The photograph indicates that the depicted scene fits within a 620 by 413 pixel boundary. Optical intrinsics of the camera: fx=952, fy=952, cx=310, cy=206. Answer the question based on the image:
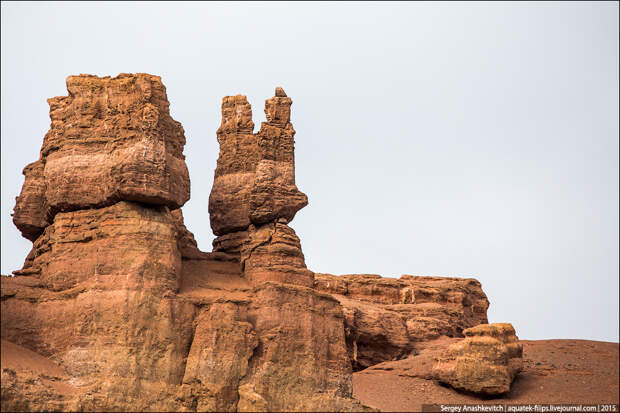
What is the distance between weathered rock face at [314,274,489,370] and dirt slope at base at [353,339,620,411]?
3197 millimetres

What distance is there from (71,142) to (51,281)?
15.5 ft

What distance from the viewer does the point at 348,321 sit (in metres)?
44.2

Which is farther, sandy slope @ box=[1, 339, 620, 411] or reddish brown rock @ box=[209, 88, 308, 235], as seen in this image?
sandy slope @ box=[1, 339, 620, 411]

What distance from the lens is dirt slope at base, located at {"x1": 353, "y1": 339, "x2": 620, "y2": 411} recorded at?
3497cm

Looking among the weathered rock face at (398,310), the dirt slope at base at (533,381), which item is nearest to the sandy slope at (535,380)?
the dirt slope at base at (533,381)

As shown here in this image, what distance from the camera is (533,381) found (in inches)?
1486

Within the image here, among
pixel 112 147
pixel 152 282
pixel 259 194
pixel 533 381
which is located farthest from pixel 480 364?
pixel 112 147

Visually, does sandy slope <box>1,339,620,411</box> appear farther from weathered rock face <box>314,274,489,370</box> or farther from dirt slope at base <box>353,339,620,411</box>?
weathered rock face <box>314,274,489,370</box>

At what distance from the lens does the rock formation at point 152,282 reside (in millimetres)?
28141

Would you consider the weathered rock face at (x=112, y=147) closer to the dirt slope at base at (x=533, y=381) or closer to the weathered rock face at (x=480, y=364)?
the dirt slope at base at (x=533, y=381)

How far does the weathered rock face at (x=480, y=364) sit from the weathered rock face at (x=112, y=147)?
12826 millimetres

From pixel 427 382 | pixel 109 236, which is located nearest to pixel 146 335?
pixel 109 236

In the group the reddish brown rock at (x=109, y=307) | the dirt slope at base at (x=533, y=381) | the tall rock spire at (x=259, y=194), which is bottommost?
the dirt slope at base at (x=533, y=381)

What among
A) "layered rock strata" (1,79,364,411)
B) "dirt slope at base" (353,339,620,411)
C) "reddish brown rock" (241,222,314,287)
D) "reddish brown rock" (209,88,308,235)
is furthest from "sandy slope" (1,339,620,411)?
"reddish brown rock" (209,88,308,235)
